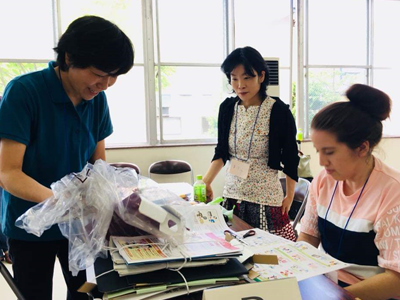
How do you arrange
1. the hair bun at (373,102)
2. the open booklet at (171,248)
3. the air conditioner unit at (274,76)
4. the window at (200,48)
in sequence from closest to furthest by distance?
the open booklet at (171,248) < the hair bun at (373,102) < the window at (200,48) < the air conditioner unit at (274,76)

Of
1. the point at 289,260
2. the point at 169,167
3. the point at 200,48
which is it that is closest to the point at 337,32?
the point at 200,48

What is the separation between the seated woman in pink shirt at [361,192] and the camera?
982mm

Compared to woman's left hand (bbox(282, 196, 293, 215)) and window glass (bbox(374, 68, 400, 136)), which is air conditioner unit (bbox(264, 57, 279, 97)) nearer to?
window glass (bbox(374, 68, 400, 136))

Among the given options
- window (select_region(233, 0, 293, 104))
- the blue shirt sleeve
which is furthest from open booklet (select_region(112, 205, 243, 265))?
window (select_region(233, 0, 293, 104))

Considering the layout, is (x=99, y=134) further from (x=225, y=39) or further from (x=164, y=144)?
(x=225, y=39)

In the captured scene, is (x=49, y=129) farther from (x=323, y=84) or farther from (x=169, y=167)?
(x=323, y=84)

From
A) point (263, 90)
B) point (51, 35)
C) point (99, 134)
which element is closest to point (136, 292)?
point (99, 134)

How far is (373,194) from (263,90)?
912mm

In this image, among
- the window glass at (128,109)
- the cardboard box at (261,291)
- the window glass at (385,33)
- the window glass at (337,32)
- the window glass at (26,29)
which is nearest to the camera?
the cardboard box at (261,291)

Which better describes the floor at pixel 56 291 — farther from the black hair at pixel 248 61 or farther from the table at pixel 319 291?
the table at pixel 319 291

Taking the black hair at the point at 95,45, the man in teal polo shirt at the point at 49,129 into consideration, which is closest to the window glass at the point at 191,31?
the man in teal polo shirt at the point at 49,129

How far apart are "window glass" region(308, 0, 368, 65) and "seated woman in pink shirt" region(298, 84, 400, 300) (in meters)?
3.56

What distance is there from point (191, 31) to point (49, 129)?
10.5ft

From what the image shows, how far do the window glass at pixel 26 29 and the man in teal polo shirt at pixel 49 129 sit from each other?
9.06 ft
